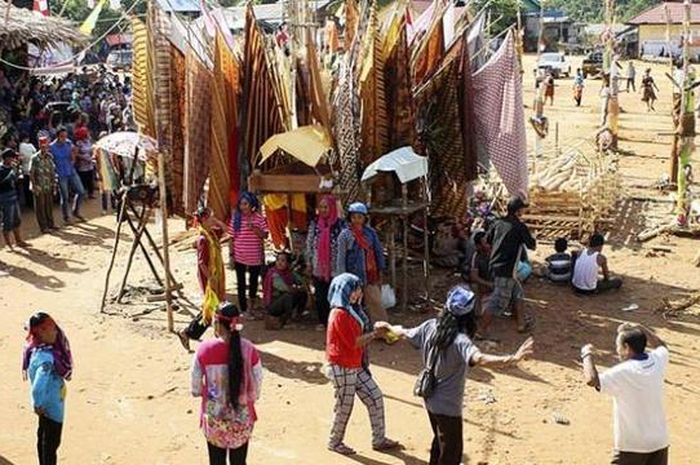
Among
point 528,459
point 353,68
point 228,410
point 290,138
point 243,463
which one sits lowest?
point 528,459

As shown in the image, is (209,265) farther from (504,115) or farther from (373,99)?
(504,115)

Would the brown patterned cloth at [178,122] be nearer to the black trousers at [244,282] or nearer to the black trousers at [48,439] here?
the black trousers at [244,282]

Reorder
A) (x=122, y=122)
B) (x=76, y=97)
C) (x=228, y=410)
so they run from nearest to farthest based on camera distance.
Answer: (x=228, y=410) < (x=122, y=122) < (x=76, y=97)

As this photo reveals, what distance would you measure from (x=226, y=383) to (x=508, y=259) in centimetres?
417

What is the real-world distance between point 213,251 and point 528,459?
3678 millimetres

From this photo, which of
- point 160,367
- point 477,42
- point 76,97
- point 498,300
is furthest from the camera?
point 76,97

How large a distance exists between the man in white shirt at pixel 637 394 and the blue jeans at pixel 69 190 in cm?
1073

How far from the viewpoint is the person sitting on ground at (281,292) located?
872 centimetres

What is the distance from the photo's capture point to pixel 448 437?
16.7 feet

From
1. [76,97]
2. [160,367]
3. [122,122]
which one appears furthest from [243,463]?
[76,97]

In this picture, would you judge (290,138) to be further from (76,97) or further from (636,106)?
(636,106)

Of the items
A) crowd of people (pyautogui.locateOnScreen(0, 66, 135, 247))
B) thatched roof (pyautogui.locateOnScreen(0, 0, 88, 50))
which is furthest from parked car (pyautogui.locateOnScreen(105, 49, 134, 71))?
thatched roof (pyautogui.locateOnScreen(0, 0, 88, 50))

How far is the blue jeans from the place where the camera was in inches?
531

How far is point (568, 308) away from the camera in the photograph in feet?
30.3
